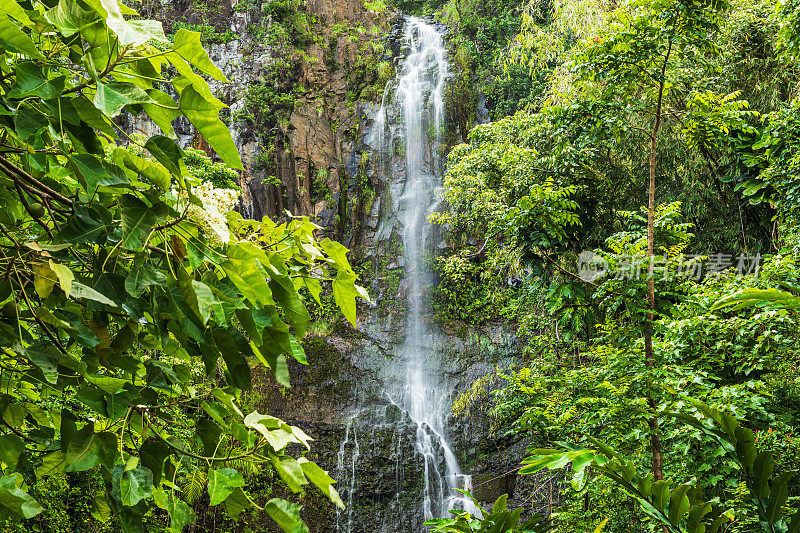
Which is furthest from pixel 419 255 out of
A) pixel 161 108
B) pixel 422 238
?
pixel 161 108

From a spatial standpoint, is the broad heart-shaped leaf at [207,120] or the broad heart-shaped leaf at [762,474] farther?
the broad heart-shaped leaf at [762,474]

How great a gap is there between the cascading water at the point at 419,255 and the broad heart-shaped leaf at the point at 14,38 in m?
7.58

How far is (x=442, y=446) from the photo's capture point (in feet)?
27.1

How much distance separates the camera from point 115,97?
0.74 metres

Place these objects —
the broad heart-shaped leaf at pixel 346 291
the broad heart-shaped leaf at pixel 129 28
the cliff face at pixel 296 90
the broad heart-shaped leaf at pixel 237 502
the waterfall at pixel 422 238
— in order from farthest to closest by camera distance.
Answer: the cliff face at pixel 296 90 < the waterfall at pixel 422 238 < the broad heart-shaped leaf at pixel 346 291 < the broad heart-shaped leaf at pixel 237 502 < the broad heart-shaped leaf at pixel 129 28

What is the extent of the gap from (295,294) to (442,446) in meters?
7.84

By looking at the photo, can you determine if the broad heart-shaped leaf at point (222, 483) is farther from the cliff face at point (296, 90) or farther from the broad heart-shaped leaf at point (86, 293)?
the cliff face at point (296, 90)

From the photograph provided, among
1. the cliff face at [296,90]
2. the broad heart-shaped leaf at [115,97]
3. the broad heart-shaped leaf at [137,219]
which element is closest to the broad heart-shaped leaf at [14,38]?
the broad heart-shaped leaf at [115,97]

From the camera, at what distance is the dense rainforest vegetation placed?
32.6 inches

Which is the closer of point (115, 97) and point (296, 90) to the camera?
point (115, 97)

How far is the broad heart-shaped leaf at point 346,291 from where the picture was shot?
104cm

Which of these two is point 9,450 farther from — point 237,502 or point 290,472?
point 290,472

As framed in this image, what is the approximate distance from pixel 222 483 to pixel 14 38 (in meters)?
0.69

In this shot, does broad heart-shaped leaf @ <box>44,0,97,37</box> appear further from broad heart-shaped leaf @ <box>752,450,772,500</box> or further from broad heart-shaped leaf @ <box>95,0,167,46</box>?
broad heart-shaped leaf @ <box>752,450,772,500</box>
